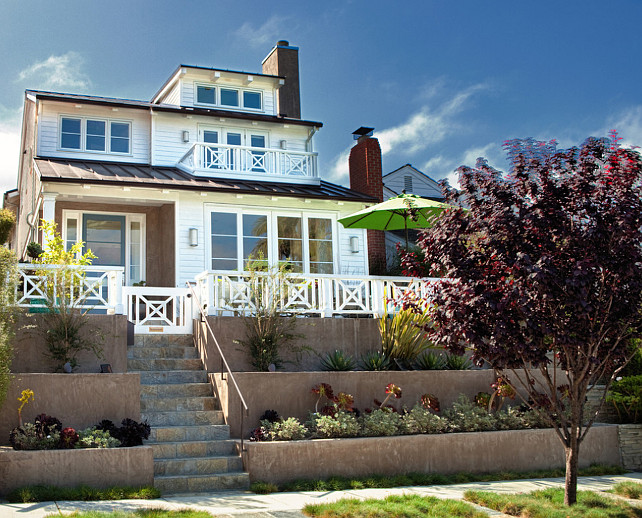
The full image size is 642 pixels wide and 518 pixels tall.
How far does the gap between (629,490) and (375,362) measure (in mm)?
4615

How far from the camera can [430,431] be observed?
11.0 m

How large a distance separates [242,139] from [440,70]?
20.8 feet

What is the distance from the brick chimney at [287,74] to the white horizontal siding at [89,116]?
5.20m

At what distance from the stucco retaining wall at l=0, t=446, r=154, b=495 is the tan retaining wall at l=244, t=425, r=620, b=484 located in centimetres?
148

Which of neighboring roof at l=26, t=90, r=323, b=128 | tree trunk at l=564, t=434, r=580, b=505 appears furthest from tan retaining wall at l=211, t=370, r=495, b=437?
neighboring roof at l=26, t=90, r=323, b=128

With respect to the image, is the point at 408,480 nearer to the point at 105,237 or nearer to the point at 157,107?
the point at 105,237

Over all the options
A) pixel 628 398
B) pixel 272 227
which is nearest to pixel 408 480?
pixel 628 398

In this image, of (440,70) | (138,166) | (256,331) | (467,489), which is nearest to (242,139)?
(138,166)

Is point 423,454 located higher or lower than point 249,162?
lower

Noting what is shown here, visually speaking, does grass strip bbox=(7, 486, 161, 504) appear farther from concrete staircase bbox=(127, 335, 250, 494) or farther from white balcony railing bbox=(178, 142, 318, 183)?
white balcony railing bbox=(178, 142, 318, 183)

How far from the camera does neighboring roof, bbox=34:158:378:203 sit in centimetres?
1664

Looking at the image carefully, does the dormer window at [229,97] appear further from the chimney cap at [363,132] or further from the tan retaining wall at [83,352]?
the tan retaining wall at [83,352]

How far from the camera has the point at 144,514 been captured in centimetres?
736

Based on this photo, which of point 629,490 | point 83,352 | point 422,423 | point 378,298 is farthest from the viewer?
point 378,298
